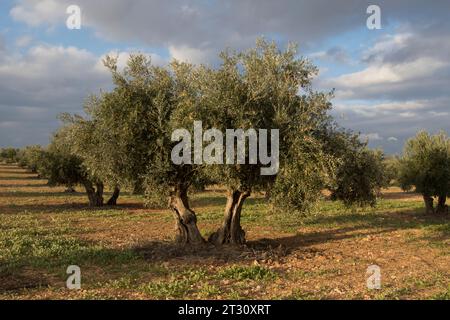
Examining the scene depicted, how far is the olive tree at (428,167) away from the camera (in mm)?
33375

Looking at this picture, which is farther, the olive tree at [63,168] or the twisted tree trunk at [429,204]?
the olive tree at [63,168]

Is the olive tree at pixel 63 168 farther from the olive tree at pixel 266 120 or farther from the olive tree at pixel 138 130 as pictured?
the olive tree at pixel 266 120

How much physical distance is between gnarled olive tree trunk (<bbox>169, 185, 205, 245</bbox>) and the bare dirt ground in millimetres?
794

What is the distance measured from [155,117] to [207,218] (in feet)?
46.1

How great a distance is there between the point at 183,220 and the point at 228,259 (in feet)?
11.3

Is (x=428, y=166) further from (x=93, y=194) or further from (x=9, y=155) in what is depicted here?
(x=9, y=155)

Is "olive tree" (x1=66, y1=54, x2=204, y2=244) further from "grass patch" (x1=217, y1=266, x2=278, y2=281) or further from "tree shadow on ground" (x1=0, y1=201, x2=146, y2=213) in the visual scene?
"tree shadow on ground" (x1=0, y1=201, x2=146, y2=213)

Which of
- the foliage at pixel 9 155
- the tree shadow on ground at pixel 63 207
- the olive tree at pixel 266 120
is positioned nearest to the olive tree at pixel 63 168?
the tree shadow on ground at pixel 63 207

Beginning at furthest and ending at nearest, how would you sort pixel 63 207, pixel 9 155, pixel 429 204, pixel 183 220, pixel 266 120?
pixel 9 155 → pixel 63 207 → pixel 429 204 → pixel 183 220 → pixel 266 120

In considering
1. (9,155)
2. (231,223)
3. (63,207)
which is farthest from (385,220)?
(9,155)

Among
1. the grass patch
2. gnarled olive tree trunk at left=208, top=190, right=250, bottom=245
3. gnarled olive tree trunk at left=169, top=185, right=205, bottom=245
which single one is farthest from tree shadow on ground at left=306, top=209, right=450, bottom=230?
the grass patch

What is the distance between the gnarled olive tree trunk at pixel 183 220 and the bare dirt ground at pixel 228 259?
0.79 metres

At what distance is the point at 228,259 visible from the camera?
1694 centimetres
